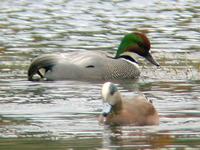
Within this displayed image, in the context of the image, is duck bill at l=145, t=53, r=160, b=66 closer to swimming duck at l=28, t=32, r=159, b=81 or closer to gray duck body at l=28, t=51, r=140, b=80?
swimming duck at l=28, t=32, r=159, b=81

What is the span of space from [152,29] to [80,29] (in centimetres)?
149

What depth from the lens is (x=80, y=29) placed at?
2214 centimetres

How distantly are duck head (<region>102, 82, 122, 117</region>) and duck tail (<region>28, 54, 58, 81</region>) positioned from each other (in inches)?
193

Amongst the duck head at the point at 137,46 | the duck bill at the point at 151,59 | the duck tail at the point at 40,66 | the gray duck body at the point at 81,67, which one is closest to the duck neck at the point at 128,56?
the duck head at the point at 137,46

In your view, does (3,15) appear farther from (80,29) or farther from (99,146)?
(99,146)

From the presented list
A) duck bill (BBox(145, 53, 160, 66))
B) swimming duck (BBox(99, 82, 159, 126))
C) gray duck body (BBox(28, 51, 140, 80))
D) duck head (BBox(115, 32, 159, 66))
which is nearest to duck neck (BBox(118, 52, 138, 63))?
duck head (BBox(115, 32, 159, 66))

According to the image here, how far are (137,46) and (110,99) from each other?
5.90 m

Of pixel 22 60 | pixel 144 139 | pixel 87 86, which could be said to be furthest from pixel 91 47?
pixel 144 139

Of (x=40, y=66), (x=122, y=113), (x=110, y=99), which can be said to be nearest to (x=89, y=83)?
(x=40, y=66)

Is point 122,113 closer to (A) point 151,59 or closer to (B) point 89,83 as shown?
(B) point 89,83

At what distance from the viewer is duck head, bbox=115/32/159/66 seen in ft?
57.4

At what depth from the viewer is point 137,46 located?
1762cm

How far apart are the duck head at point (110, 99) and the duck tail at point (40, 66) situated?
4.91m

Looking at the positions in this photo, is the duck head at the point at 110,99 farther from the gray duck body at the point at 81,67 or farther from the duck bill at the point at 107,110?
the gray duck body at the point at 81,67
